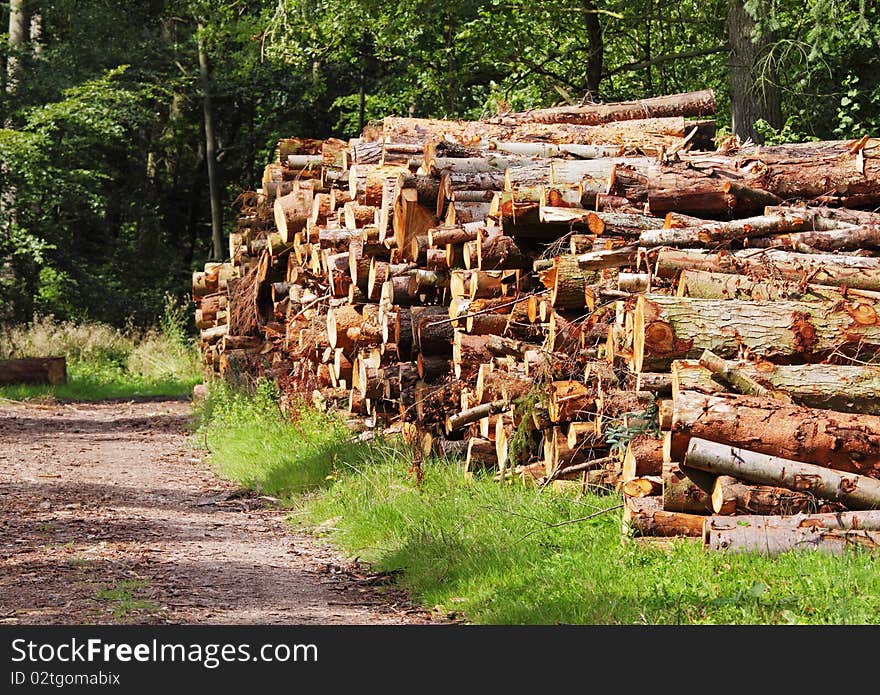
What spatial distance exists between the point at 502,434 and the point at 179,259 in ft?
81.5

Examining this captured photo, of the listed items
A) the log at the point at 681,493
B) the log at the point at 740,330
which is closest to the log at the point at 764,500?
the log at the point at 681,493

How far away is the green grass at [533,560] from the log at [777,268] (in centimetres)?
160

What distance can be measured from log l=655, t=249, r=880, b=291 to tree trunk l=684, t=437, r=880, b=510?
156 cm

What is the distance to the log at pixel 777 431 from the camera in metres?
6.50

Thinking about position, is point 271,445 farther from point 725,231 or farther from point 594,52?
point 594,52

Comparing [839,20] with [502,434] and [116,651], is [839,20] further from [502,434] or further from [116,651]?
[116,651]

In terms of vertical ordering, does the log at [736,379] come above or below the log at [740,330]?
below

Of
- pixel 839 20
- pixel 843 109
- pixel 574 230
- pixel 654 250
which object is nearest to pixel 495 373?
pixel 574 230

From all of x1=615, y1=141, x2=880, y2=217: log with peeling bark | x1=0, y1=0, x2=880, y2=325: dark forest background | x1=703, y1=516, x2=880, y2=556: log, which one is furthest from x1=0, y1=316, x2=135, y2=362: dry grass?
x1=703, y1=516, x2=880, y2=556: log

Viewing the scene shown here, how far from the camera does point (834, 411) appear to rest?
6.79 metres

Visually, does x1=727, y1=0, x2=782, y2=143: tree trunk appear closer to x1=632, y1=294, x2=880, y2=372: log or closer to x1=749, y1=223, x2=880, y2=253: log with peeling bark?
x1=749, y1=223, x2=880, y2=253: log with peeling bark

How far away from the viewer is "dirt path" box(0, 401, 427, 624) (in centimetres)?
619

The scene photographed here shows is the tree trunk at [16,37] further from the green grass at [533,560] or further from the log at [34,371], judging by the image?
the green grass at [533,560]

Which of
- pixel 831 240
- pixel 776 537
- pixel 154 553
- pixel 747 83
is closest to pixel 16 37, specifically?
pixel 747 83
